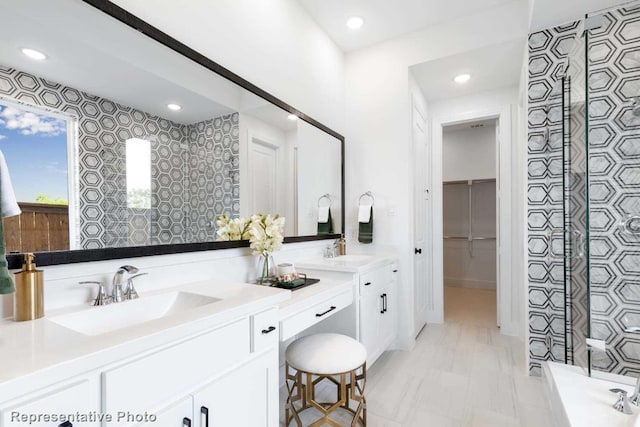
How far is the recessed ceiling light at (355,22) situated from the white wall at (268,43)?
26 centimetres

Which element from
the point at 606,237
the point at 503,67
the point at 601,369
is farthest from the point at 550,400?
the point at 503,67

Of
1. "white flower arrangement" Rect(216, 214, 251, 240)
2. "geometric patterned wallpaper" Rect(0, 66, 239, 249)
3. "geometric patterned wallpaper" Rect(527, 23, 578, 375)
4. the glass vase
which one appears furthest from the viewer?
"geometric patterned wallpaper" Rect(527, 23, 578, 375)

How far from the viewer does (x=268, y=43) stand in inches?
84.5

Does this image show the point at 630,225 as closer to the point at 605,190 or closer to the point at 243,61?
the point at 605,190

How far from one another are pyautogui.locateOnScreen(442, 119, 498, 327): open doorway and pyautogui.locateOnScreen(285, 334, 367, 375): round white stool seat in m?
3.62

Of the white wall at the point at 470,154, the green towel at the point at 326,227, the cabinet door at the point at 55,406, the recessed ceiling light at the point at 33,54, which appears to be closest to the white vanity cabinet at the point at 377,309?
the green towel at the point at 326,227

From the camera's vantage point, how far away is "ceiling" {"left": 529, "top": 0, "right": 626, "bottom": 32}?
2.02 meters

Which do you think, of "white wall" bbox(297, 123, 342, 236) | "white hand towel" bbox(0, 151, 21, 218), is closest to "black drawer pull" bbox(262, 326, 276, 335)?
"white hand towel" bbox(0, 151, 21, 218)

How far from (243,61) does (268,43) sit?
34cm

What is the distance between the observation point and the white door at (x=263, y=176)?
1.96 metres

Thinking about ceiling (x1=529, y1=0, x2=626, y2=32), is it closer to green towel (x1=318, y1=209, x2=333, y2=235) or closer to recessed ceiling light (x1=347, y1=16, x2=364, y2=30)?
recessed ceiling light (x1=347, y1=16, x2=364, y2=30)

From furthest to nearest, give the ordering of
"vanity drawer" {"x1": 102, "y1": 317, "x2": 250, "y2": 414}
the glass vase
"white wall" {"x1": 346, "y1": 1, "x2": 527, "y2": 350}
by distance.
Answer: "white wall" {"x1": 346, "y1": 1, "x2": 527, "y2": 350} < the glass vase < "vanity drawer" {"x1": 102, "y1": 317, "x2": 250, "y2": 414}

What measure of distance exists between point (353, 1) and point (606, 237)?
2570mm

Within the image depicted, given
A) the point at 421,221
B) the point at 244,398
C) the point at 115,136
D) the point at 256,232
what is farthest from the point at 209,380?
the point at 421,221
